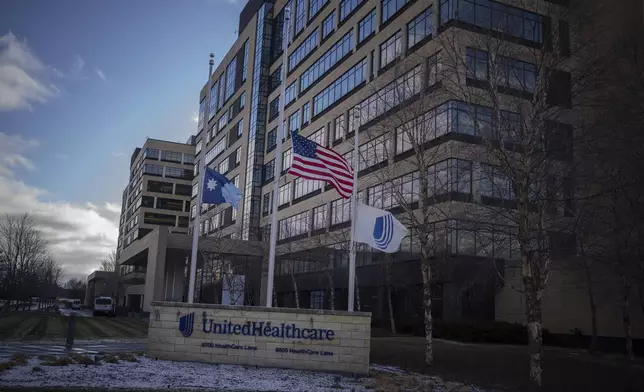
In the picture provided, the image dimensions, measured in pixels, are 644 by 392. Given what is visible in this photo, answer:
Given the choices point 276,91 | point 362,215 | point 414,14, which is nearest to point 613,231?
point 362,215

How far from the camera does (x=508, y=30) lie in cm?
2045

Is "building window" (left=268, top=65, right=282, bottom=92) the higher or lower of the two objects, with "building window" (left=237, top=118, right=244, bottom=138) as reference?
higher

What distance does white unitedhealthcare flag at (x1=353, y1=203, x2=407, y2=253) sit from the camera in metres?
20.0

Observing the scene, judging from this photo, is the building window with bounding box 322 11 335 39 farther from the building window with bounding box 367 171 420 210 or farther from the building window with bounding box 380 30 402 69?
the building window with bounding box 367 171 420 210

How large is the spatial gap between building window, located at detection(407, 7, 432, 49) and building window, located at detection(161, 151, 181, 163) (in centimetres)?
9065

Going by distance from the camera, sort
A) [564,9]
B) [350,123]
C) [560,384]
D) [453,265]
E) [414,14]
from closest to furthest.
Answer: [560,384]
[564,9]
[453,265]
[414,14]
[350,123]

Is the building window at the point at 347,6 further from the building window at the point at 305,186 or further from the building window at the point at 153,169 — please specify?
the building window at the point at 153,169

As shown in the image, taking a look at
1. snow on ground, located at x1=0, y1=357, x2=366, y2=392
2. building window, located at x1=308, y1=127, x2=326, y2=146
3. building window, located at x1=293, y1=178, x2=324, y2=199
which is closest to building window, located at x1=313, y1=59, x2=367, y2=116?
building window, located at x1=308, y1=127, x2=326, y2=146

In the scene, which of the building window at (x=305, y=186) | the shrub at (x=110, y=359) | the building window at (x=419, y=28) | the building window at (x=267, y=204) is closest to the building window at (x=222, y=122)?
the building window at (x=267, y=204)

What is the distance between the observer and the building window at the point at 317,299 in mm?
58728

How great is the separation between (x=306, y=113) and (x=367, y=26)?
47.6 feet

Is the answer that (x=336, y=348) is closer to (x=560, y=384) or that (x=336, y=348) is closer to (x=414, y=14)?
(x=560, y=384)

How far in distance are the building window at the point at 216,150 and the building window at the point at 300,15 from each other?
25.7 meters

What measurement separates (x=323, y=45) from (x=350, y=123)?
42.5 ft
